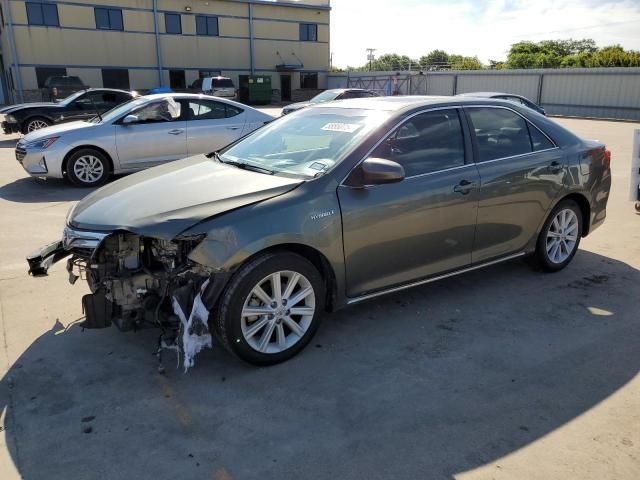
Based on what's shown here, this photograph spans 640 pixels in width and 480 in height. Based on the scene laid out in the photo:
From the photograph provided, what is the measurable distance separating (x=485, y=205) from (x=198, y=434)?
9.23 feet

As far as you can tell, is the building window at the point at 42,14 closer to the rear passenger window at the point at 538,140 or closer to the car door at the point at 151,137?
the car door at the point at 151,137

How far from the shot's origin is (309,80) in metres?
43.8

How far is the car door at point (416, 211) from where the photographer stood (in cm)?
369

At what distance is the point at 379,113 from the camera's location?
4.03m

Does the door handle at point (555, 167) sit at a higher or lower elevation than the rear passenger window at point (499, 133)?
lower

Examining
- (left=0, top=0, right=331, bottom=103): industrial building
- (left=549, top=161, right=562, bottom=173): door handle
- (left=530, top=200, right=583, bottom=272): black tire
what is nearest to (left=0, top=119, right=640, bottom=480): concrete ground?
(left=530, top=200, right=583, bottom=272): black tire

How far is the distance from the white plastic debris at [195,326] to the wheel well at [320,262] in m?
0.57

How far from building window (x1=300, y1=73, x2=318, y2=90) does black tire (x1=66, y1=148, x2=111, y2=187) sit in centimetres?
3655

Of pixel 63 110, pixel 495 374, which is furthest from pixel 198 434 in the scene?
pixel 63 110

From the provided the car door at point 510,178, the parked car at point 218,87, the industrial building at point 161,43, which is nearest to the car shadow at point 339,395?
the car door at point 510,178

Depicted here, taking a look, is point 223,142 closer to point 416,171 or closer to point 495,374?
point 416,171

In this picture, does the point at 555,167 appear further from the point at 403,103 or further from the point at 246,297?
the point at 246,297

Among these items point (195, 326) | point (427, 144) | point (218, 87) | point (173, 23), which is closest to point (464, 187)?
point (427, 144)

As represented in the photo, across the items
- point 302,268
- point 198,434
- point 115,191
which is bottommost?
point 198,434
